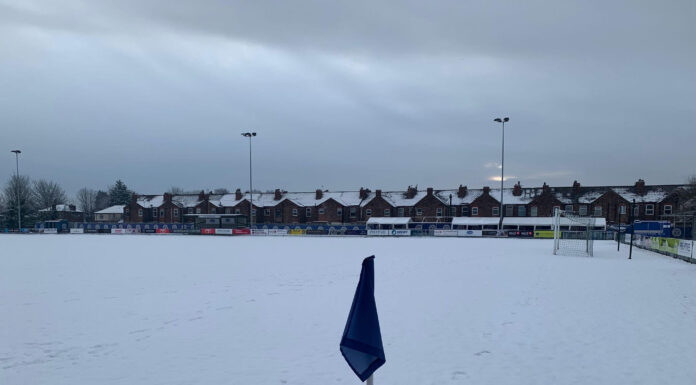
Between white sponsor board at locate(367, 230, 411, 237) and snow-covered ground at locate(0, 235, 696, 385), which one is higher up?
snow-covered ground at locate(0, 235, 696, 385)

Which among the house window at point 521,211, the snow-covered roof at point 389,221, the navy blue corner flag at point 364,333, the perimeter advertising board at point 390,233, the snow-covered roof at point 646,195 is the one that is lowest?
the perimeter advertising board at point 390,233

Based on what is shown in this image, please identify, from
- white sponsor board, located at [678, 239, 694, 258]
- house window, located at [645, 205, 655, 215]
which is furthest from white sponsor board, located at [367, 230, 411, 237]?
white sponsor board, located at [678, 239, 694, 258]

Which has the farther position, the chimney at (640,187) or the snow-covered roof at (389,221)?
the snow-covered roof at (389,221)

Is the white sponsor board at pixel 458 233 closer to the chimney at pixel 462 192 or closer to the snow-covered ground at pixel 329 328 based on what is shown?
the chimney at pixel 462 192

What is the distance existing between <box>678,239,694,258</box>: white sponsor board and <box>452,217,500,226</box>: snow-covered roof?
4009cm

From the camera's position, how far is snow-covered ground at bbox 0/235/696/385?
23.1 ft

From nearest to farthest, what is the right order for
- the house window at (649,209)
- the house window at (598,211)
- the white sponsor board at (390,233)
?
1. the white sponsor board at (390,233)
2. the house window at (649,209)
3. the house window at (598,211)

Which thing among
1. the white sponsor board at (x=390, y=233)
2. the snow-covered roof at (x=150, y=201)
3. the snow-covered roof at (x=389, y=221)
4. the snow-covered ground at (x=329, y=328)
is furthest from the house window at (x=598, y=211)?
the snow-covered roof at (x=150, y=201)

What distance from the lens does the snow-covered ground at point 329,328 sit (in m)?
7.04

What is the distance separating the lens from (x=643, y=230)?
4781cm

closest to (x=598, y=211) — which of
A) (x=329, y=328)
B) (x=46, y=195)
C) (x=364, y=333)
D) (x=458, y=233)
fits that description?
(x=458, y=233)

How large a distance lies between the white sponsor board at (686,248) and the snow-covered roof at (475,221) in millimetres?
40085

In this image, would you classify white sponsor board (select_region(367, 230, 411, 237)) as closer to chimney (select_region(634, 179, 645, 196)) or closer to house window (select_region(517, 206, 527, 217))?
house window (select_region(517, 206, 527, 217))

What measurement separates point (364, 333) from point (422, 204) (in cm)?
7222
